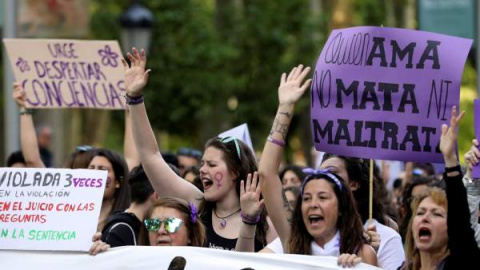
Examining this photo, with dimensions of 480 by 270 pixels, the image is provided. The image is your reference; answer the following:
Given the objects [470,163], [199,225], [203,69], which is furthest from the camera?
[203,69]

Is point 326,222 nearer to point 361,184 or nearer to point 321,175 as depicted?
point 321,175

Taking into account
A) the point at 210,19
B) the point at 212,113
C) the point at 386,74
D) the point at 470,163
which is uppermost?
the point at 210,19

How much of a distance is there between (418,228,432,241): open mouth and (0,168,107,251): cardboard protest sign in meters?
1.52

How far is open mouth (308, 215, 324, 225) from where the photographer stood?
21.4 feet

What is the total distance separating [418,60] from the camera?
6910mm

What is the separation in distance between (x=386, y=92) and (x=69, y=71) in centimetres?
405

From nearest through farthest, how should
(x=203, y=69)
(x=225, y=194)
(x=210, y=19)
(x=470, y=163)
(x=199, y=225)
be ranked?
(x=470, y=163), (x=199, y=225), (x=225, y=194), (x=203, y=69), (x=210, y=19)

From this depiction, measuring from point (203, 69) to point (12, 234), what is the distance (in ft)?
50.8

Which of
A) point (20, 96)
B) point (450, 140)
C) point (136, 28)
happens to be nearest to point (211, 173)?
point (450, 140)

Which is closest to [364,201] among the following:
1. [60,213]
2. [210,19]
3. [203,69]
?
[60,213]

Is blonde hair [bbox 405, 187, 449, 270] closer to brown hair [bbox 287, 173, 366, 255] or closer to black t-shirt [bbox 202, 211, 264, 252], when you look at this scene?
brown hair [bbox 287, 173, 366, 255]

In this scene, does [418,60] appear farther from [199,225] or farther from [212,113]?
[212,113]

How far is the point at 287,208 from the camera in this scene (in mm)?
8375

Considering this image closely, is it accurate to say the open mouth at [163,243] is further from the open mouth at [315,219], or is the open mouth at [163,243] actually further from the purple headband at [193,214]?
the open mouth at [315,219]
